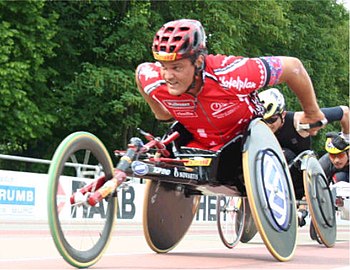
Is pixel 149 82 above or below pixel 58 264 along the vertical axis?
above

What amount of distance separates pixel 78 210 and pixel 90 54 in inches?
1189

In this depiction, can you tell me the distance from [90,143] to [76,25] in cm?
3006

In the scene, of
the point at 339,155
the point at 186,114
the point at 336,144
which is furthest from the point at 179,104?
the point at 339,155

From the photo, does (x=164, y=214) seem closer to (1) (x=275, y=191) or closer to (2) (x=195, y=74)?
(1) (x=275, y=191)

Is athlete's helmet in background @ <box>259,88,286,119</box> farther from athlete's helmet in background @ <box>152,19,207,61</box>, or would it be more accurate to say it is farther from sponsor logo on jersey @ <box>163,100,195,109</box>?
athlete's helmet in background @ <box>152,19,207,61</box>

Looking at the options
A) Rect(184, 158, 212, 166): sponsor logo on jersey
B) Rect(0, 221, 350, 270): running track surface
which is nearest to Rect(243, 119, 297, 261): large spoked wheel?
Rect(0, 221, 350, 270): running track surface

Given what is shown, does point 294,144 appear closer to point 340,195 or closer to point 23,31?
point 340,195

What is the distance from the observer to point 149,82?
25.4 feet

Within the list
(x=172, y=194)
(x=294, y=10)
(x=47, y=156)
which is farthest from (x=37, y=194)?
(x=294, y=10)

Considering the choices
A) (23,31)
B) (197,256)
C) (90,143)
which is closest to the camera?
(90,143)

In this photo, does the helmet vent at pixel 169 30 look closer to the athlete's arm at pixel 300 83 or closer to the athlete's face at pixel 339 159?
the athlete's arm at pixel 300 83

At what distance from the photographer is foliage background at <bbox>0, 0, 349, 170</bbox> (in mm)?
30969

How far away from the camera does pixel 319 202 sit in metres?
10.3

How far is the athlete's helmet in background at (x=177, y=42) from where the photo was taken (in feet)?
23.5
